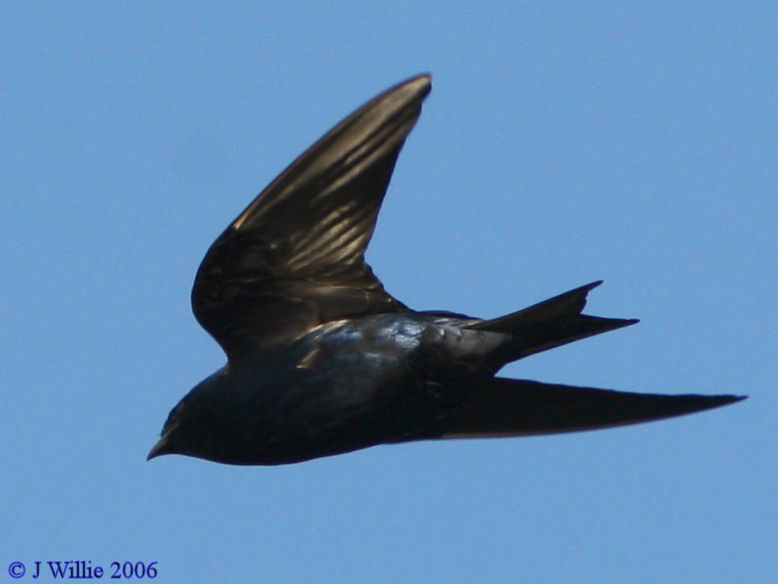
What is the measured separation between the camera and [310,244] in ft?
29.4

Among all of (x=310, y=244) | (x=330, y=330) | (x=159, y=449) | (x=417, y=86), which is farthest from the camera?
(x=159, y=449)

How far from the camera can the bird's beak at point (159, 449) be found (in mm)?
9391

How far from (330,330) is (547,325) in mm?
920

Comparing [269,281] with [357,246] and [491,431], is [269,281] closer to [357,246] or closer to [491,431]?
[357,246]

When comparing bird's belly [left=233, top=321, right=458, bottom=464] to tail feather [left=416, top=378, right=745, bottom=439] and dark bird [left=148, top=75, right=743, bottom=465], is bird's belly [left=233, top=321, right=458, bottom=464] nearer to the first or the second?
dark bird [left=148, top=75, right=743, bottom=465]

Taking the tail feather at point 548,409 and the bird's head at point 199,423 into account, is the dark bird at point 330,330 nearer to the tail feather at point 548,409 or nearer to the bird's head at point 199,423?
the bird's head at point 199,423

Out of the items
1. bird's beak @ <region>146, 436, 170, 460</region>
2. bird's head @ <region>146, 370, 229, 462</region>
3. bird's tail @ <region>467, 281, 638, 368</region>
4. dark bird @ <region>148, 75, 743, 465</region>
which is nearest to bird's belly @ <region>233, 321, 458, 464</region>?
dark bird @ <region>148, 75, 743, 465</region>

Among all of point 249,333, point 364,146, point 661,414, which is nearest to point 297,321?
point 249,333

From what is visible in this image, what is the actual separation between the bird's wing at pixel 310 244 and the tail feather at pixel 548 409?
0.76m

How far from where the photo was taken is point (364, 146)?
8.59m

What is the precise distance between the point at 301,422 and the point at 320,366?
24 centimetres

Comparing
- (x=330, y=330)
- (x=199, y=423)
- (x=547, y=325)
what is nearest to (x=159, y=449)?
(x=199, y=423)

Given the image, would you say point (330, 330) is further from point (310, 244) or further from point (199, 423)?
point (199, 423)

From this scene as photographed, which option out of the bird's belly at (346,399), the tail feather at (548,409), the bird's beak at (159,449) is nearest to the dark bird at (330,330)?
the bird's belly at (346,399)
